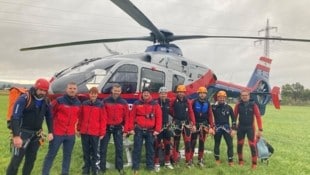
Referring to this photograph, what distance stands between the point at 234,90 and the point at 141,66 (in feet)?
15.6

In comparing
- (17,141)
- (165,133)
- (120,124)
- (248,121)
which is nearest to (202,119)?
(165,133)

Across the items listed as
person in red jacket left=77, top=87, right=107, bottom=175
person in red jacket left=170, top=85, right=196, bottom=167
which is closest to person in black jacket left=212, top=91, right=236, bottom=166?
person in red jacket left=170, top=85, right=196, bottom=167

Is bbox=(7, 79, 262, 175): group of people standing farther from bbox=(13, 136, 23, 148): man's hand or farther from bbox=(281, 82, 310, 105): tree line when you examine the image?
bbox=(281, 82, 310, 105): tree line

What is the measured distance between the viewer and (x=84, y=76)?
28.1 ft

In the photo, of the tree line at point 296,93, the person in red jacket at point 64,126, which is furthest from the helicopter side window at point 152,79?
the tree line at point 296,93

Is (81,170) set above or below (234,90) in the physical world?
below

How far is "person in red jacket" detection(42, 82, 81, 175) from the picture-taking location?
22.5ft

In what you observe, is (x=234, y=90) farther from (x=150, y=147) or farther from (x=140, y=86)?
(x=150, y=147)

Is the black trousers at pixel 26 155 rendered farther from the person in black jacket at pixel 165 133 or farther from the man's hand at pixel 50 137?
the person in black jacket at pixel 165 133

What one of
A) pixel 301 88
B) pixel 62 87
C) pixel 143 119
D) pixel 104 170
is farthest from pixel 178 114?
pixel 301 88

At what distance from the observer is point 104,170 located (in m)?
7.86

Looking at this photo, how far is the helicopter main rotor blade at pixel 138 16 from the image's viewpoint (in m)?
8.10

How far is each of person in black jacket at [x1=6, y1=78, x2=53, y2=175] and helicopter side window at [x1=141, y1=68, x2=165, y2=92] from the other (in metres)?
3.32

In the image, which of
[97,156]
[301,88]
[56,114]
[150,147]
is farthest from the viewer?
[301,88]
